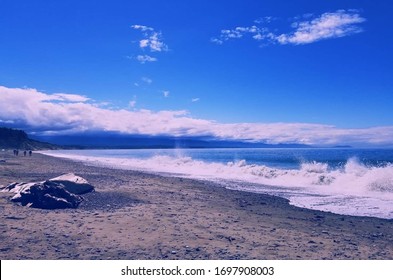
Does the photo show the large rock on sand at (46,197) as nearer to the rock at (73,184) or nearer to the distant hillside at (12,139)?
the rock at (73,184)

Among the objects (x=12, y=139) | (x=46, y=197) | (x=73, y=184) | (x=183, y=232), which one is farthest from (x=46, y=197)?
(x=12, y=139)

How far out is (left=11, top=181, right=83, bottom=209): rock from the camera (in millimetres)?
12000

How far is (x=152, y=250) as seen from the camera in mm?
8094

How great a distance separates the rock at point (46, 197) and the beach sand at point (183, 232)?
346 mm

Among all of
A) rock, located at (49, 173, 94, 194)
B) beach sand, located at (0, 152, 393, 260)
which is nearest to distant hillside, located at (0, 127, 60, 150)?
rock, located at (49, 173, 94, 194)

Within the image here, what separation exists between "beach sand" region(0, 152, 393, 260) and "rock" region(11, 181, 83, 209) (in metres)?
0.35

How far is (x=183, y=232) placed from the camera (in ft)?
31.7

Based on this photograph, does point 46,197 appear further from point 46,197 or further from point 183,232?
point 183,232

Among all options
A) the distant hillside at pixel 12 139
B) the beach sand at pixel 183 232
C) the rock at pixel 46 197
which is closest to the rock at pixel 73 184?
the beach sand at pixel 183 232

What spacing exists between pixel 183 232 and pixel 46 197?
5.25 metres

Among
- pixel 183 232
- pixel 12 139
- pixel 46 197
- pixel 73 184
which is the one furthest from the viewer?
pixel 12 139

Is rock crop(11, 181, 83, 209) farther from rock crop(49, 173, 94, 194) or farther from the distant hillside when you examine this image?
the distant hillside
